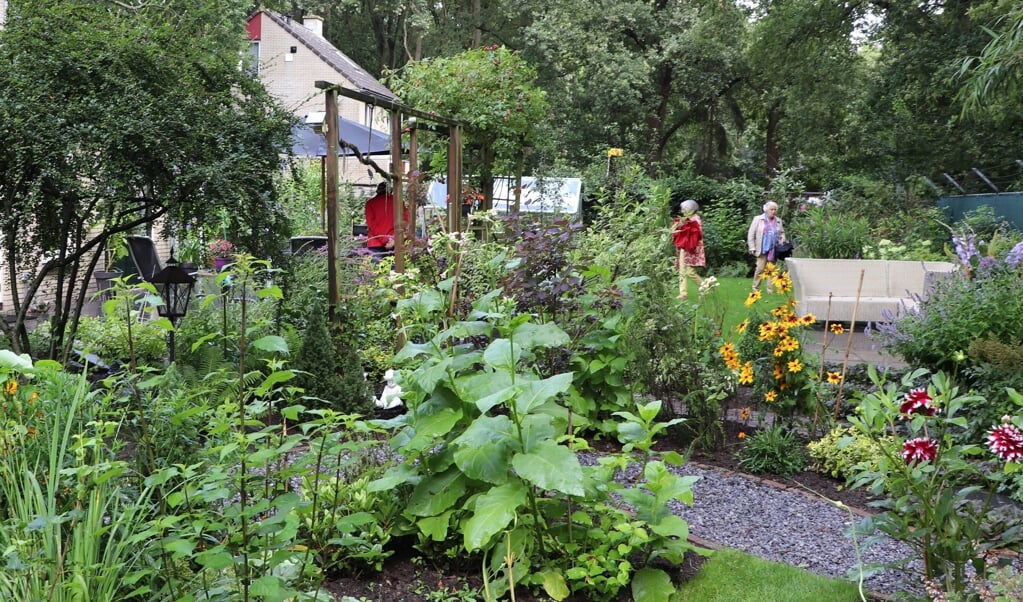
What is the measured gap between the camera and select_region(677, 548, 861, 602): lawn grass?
3.10 m

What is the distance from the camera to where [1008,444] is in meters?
2.50

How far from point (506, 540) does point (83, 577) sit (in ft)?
4.18

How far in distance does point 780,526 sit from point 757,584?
761mm

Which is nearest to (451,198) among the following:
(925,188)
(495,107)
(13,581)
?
(495,107)

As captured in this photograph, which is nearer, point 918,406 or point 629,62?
point 918,406

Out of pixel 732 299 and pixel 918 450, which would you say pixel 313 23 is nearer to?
pixel 732 299

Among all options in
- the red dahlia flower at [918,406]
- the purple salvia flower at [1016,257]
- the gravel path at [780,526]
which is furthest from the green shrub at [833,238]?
the red dahlia flower at [918,406]

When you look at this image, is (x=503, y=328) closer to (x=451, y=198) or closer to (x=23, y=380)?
(x=23, y=380)

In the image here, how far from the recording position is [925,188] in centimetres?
1905

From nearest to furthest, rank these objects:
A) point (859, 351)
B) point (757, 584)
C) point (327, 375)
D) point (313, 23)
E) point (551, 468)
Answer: point (551, 468)
point (757, 584)
point (327, 375)
point (859, 351)
point (313, 23)

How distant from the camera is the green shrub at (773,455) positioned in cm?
462

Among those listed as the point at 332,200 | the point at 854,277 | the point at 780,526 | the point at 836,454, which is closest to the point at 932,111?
the point at 854,277

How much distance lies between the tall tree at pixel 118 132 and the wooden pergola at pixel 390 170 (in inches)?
17.8

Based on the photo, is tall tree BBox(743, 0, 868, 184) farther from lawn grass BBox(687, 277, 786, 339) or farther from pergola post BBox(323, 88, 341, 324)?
pergola post BBox(323, 88, 341, 324)
